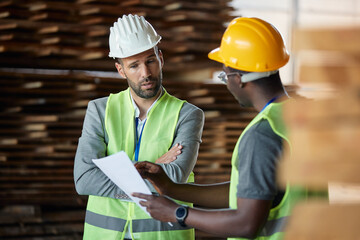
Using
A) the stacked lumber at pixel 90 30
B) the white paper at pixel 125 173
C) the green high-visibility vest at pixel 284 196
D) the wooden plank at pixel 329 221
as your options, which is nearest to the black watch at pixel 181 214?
the green high-visibility vest at pixel 284 196

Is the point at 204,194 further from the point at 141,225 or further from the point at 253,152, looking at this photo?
the point at 253,152

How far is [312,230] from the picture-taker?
1151 millimetres

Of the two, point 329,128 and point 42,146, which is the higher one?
point 329,128

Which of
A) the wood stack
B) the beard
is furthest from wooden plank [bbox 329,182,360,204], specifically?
the wood stack

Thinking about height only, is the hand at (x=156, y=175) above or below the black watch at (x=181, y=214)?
below

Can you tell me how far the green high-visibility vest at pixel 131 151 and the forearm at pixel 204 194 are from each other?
339 mm

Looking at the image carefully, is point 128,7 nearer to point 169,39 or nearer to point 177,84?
point 169,39

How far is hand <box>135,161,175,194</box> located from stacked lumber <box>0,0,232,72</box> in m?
2.53

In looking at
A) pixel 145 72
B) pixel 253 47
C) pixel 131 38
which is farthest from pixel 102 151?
pixel 253 47

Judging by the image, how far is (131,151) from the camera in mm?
2918

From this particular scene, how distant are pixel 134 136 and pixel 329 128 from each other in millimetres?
1871

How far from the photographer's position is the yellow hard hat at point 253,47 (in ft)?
6.78

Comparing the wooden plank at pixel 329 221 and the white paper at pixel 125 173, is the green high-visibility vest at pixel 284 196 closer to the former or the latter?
the white paper at pixel 125 173

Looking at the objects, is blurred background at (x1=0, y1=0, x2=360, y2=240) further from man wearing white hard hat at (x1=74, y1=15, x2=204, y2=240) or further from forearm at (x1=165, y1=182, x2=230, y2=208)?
forearm at (x1=165, y1=182, x2=230, y2=208)
